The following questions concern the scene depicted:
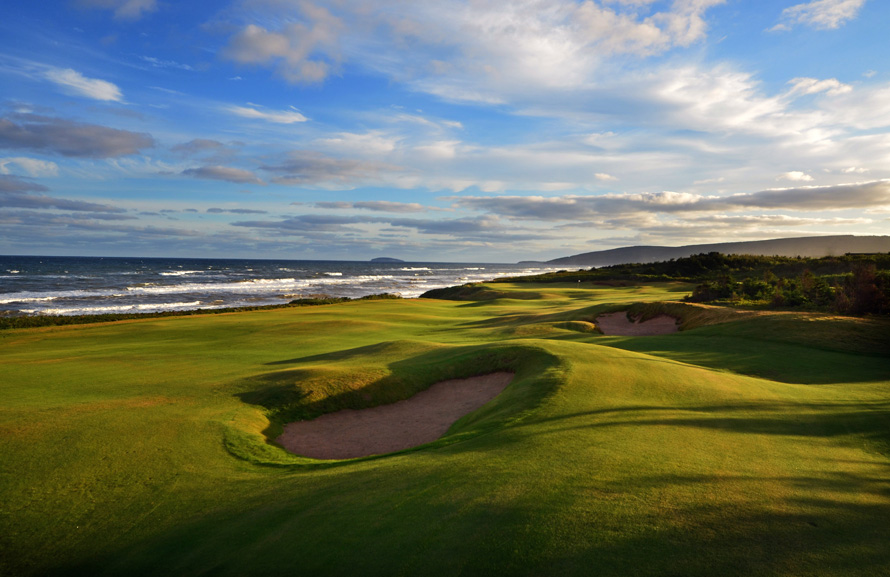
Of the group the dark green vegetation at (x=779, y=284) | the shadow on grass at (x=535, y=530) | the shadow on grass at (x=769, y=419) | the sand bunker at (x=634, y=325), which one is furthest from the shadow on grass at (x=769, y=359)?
the shadow on grass at (x=535, y=530)

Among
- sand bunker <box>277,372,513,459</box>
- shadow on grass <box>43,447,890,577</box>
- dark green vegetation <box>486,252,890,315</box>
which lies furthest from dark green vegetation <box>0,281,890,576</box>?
dark green vegetation <box>486,252,890,315</box>

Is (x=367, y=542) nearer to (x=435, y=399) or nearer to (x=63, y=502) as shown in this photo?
(x=63, y=502)

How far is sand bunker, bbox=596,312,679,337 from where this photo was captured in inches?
1038

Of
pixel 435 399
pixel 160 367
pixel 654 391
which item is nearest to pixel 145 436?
pixel 435 399

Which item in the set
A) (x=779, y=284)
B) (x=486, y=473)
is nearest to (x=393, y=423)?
(x=486, y=473)

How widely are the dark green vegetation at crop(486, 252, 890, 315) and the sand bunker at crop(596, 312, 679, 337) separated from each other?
5.33 m

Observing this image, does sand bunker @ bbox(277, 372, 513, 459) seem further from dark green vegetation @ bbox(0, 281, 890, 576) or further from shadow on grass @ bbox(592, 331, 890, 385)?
shadow on grass @ bbox(592, 331, 890, 385)

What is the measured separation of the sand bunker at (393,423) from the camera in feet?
36.6

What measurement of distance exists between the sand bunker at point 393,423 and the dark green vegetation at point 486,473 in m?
0.49

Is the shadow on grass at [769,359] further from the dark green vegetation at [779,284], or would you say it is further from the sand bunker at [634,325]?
the sand bunker at [634,325]

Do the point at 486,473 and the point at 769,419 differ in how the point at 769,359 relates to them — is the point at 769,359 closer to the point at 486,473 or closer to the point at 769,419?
the point at 769,419

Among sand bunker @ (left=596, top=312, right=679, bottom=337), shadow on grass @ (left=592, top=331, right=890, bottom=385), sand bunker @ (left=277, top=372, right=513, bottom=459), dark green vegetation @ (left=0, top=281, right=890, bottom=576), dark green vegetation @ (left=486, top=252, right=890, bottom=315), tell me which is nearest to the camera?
dark green vegetation @ (left=0, top=281, right=890, bottom=576)

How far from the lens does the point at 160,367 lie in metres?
16.8

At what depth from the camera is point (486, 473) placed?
627 cm
